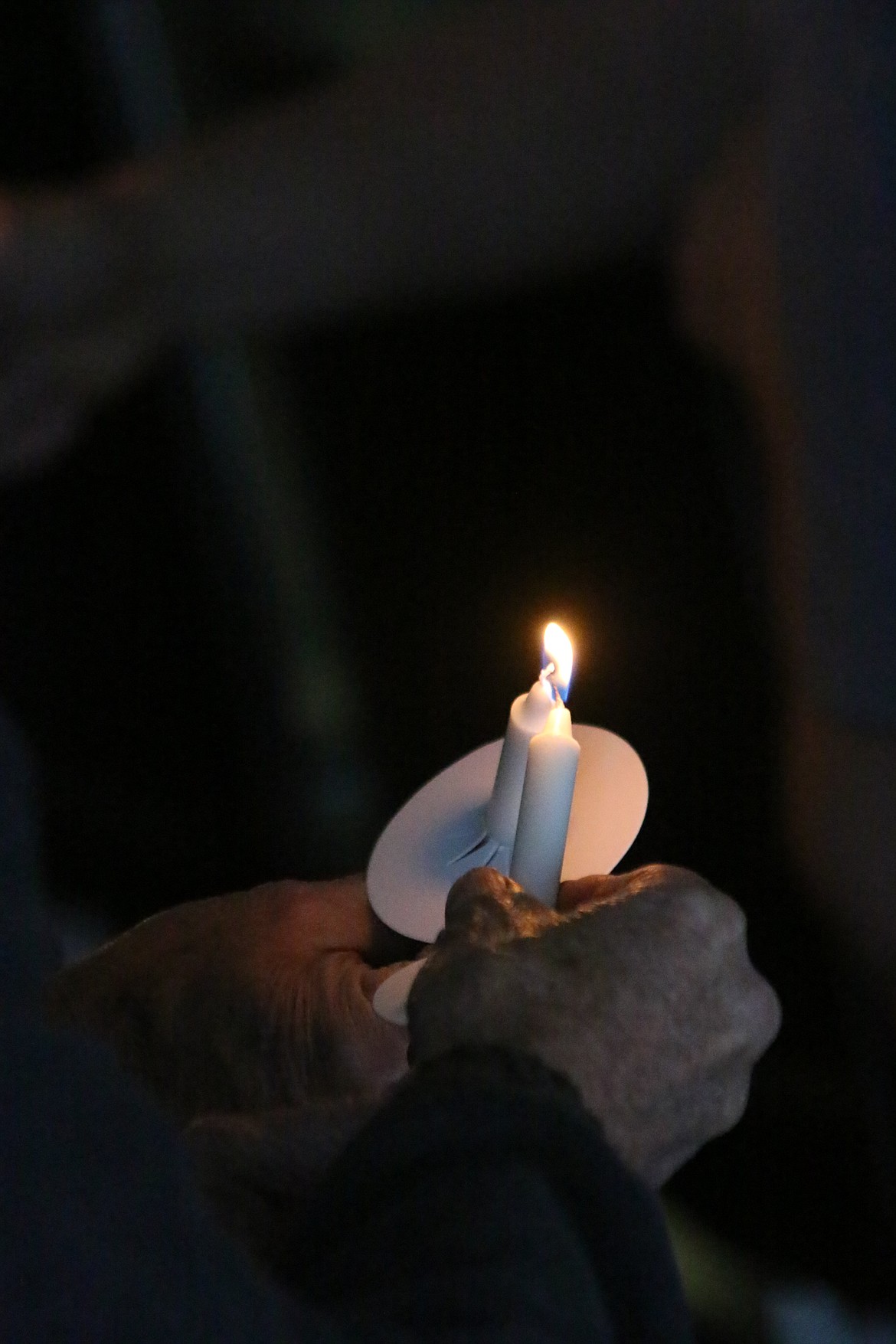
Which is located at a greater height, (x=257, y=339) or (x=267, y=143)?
(x=267, y=143)

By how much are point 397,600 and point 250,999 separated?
54 centimetres

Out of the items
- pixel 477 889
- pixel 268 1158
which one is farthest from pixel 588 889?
pixel 268 1158

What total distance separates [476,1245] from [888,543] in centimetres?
49

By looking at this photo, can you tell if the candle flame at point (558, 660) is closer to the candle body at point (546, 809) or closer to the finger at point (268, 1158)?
the candle body at point (546, 809)

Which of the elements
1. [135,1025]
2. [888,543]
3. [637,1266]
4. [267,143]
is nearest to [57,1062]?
[637,1266]

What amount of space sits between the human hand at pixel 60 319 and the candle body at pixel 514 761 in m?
0.62

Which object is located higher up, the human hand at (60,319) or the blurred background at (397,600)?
the human hand at (60,319)

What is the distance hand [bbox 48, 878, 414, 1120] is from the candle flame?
0.66ft

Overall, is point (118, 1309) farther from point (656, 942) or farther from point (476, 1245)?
point (656, 942)

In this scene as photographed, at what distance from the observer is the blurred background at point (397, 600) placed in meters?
0.93

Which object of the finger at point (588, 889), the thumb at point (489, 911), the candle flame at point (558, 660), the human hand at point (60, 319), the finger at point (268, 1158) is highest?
the human hand at point (60, 319)

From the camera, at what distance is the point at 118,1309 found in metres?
0.28

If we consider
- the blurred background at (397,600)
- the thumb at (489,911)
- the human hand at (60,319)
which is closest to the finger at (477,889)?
the thumb at (489,911)

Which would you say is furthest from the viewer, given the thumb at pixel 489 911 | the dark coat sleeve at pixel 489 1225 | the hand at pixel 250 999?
the hand at pixel 250 999
